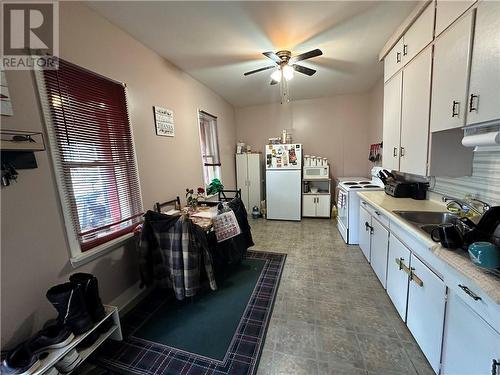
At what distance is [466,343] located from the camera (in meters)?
1.00

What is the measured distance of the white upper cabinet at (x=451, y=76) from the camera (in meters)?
1.33

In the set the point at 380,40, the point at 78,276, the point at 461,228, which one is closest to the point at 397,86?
the point at 380,40

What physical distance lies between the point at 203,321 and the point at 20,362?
1.12 m

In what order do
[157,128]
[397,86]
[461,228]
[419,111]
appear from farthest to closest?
1. [157,128]
2. [397,86]
3. [419,111]
4. [461,228]

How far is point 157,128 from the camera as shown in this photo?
2.45m

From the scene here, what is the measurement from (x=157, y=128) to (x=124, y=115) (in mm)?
432

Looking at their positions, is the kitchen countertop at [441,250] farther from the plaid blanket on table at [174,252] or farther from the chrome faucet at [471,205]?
the plaid blanket on table at [174,252]

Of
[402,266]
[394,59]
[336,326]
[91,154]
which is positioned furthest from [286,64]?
[336,326]

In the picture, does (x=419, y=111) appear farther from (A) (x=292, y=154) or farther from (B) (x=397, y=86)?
(A) (x=292, y=154)

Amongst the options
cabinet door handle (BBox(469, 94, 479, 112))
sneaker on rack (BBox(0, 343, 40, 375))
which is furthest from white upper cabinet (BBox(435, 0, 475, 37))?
sneaker on rack (BBox(0, 343, 40, 375))

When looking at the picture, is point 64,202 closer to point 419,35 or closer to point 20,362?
point 20,362

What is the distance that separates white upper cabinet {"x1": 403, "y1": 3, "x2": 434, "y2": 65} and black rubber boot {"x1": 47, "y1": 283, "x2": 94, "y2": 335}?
3.14m

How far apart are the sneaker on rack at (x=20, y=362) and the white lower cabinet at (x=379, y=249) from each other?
2602mm

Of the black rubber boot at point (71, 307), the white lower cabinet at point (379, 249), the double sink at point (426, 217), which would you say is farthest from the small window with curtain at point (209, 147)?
the double sink at point (426, 217)
